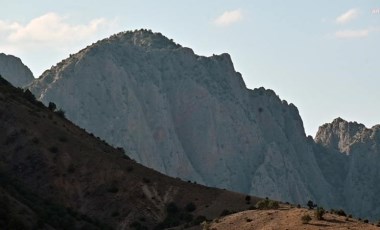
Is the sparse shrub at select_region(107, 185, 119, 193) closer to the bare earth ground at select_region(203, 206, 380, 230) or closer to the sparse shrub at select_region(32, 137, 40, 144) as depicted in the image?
the sparse shrub at select_region(32, 137, 40, 144)

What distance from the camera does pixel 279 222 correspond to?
76.9 metres

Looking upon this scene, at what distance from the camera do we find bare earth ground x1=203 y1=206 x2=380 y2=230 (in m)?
73.4

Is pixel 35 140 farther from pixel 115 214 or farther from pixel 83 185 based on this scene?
pixel 115 214

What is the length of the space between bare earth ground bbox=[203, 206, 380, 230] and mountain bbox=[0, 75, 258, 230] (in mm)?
9668

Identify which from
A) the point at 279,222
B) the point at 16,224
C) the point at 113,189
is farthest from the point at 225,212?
the point at 16,224

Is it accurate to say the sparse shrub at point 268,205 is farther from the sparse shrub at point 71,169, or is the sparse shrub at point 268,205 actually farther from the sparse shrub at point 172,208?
the sparse shrub at point 71,169

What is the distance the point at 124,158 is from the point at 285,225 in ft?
165

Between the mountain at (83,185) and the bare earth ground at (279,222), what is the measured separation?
967cm

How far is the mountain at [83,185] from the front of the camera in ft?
325

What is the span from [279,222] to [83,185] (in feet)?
130

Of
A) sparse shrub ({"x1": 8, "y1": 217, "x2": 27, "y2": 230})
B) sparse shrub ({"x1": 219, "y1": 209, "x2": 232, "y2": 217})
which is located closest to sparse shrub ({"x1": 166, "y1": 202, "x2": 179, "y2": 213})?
sparse shrub ({"x1": 219, "y1": 209, "x2": 232, "y2": 217})

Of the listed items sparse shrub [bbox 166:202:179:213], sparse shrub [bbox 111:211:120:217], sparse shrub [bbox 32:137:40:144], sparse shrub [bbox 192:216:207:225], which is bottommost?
sparse shrub [bbox 111:211:120:217]

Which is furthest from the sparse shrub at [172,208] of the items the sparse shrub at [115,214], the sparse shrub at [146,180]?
the sparse shrub at [115,214]

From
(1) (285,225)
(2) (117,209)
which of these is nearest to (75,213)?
(2) (117,209)
